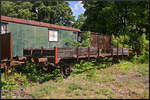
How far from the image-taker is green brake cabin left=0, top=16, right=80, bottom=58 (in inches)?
312

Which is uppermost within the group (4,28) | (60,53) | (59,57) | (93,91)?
(4,28)

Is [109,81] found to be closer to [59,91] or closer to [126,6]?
[59,91]

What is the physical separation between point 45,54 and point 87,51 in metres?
1.81

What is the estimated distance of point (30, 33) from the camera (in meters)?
9.11

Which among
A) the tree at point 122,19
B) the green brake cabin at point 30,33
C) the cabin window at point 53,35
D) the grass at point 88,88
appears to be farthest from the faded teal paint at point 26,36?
the tree at point 122,19

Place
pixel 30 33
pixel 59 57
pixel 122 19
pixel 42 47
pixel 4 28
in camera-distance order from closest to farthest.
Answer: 1. pixel 59 57
2. pixel 42 47
3. pixel 4 28
4. pixel 30 33
5. pixel 122 19

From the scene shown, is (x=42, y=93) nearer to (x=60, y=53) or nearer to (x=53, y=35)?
(x=60, y=53)

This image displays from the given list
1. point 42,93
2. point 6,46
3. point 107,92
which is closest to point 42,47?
point 6,46

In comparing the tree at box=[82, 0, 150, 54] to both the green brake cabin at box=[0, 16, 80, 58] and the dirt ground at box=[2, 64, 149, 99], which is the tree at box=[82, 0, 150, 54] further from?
the dirt ground at box=[2, 64, 149, 99]

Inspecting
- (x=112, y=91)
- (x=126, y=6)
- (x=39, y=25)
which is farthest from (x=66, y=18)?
(x=112, y=91)

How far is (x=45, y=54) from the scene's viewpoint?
577 cm

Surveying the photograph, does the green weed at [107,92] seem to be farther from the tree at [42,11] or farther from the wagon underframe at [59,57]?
the tree at [42,11]

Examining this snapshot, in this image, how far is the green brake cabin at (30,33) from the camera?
793 cm

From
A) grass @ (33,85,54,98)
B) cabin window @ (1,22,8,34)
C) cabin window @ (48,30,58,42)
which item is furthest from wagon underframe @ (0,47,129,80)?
cabin window @ (48,30,58,42)
